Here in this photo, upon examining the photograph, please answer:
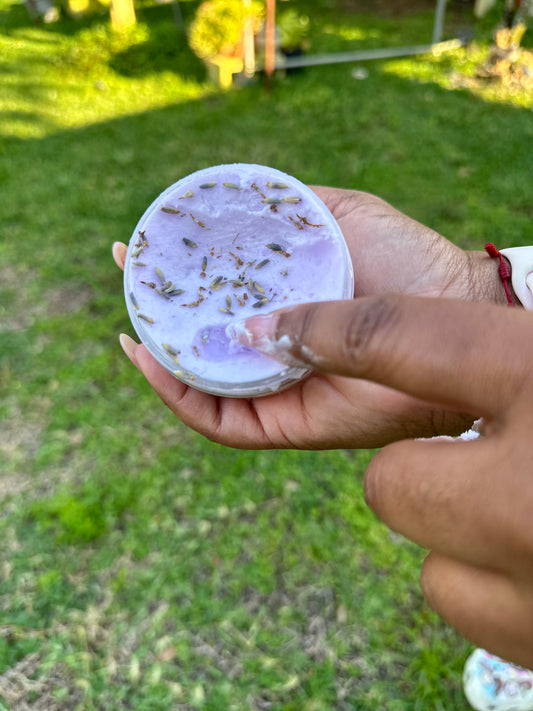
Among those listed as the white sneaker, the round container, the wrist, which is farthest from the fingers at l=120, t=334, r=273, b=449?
the white sneaker

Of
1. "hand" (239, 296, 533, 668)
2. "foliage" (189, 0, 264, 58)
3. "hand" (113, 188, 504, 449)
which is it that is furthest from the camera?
"foliage" (189, 0, 264, 58)

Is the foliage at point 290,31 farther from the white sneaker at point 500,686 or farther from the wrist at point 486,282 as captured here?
the white sneaker at point 500,686

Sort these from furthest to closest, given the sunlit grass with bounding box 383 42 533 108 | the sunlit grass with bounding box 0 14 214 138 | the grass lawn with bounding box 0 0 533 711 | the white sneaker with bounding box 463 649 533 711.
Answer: the sunlit grass with bounding box 0 14 214 138 → the sunlit grass with bounding box 383 42 533 108 → the grass lawn with bounding box 0 0 533 711 → the white sneaker with bounding box 463 649 533 711

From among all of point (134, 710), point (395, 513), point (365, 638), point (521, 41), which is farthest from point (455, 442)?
point (521, 41)

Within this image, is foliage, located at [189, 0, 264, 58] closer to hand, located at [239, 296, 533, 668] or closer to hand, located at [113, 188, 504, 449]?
hand, located at [113, 188, 504, 449]

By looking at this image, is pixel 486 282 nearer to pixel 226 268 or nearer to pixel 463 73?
pixel 226 268

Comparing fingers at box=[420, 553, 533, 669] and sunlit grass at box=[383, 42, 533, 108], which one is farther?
sunlit grass at box=[383, 42, 533, 108]

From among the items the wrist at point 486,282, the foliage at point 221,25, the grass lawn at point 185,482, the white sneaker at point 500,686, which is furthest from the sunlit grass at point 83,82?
the white sneaker at point 500,686

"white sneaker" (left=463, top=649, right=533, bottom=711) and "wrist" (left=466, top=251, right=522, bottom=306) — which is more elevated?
"wrist" (left=466, top=251, right=522, bottom=306)
